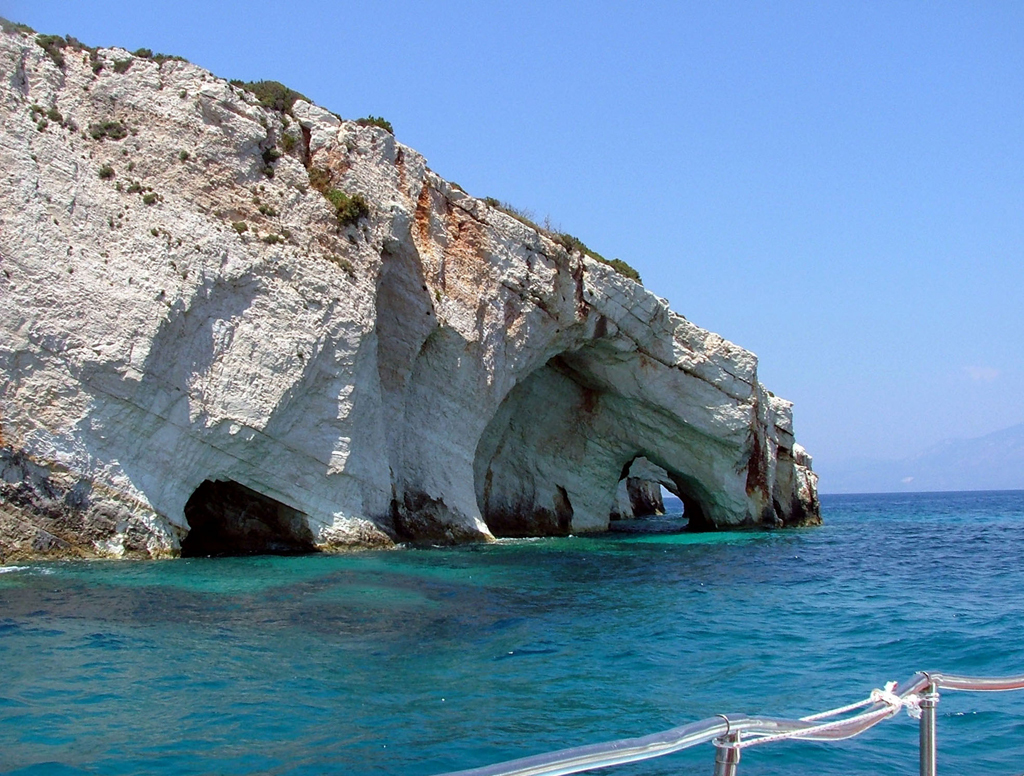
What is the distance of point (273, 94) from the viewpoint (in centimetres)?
2241

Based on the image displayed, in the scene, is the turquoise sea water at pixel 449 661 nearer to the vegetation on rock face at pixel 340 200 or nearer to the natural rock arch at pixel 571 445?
the vegetation on rock face at pixel 340 200

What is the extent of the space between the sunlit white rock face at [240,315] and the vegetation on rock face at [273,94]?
1.56ft

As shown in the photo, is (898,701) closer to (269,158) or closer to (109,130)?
(109,130)

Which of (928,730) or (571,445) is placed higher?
(571,445)

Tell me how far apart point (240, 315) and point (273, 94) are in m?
6.87

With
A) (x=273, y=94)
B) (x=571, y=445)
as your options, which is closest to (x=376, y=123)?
(x=273, y=94)

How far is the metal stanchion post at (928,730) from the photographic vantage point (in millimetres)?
3359

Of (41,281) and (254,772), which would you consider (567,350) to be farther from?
(254,772)

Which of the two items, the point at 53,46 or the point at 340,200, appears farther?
the point at 340,200

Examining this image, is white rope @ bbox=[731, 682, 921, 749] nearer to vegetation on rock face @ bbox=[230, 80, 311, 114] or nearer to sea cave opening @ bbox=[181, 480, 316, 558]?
sea cave opening @ bbox=[181, 480, 316, 558]

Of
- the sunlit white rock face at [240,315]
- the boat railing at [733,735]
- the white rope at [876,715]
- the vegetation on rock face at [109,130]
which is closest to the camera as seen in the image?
the boat railing at [733,735]

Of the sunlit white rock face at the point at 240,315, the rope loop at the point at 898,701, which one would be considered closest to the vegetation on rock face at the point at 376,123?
the sunlit white rock face at the point at 240,315

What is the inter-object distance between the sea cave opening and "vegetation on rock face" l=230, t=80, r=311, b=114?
31.3ft

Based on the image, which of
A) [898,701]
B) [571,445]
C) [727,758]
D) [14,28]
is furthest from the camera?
[571,445]
